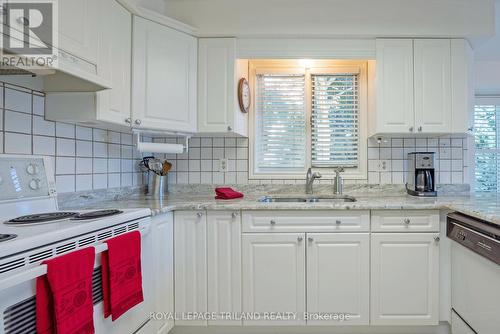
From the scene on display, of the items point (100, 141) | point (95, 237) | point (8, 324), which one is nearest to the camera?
point (8, 324)

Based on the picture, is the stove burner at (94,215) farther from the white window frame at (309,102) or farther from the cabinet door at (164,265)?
the white window frame at (309,102)

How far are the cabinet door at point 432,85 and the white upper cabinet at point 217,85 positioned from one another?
1.40 m

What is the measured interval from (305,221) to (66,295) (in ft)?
4.33

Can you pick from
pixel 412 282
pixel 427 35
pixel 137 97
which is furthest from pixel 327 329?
pixel 427 35

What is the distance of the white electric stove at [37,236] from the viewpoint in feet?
2.59

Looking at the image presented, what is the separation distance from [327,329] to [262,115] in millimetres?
1743

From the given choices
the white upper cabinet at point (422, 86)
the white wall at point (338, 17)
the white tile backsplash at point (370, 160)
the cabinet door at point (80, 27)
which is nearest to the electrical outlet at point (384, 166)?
the white tile backsplash at point (370, 160)

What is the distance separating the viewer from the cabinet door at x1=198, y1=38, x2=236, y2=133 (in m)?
2.17

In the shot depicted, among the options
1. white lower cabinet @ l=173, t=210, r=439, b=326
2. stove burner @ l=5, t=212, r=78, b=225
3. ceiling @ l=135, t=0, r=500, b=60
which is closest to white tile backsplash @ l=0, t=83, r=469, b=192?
stove burner @ l=5, t=212, r=78, b=225

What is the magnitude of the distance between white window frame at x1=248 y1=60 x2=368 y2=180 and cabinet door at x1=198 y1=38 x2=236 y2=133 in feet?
1.30

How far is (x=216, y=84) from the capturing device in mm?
2172

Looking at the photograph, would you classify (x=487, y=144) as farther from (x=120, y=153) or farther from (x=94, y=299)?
(x=94, y=299)

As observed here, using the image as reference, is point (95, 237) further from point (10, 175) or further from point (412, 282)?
point (412, 282)

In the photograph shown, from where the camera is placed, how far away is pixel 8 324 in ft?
2.56
